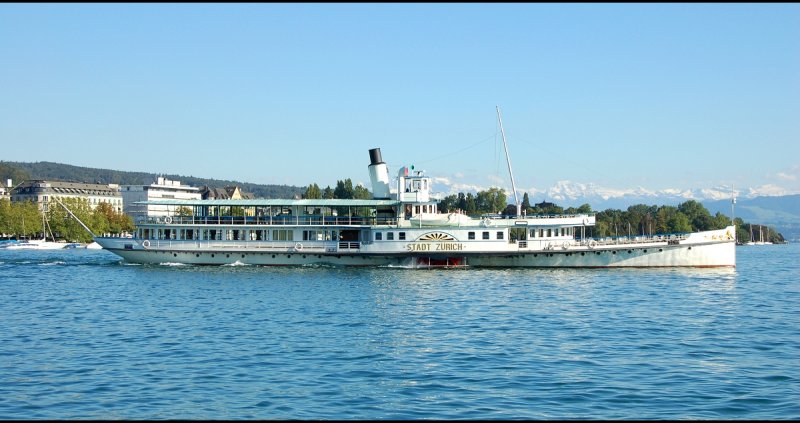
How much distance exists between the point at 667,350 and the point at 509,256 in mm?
37283

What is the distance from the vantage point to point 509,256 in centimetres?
6862

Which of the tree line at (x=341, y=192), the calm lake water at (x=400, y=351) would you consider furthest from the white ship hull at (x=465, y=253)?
the tree line at (x=341, y=192)

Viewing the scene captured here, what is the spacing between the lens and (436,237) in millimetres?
69875

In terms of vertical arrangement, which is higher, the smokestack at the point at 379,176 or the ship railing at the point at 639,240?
the smokestack at the point at 379,176

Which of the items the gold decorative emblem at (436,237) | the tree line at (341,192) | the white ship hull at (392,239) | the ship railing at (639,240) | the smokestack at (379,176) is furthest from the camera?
the tree line at (341,192)

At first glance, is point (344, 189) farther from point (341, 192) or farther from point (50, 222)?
point (50, 222)

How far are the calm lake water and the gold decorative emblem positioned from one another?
12798 millimetres

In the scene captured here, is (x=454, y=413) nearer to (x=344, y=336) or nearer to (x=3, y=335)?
(x=344, y=336)

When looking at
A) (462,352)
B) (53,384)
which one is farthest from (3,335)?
(462,352)

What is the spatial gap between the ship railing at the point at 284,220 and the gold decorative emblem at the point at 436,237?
3194 mm

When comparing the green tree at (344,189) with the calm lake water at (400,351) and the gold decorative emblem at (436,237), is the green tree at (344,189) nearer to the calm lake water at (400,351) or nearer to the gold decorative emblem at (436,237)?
the gold decorative emblem at (436,237)

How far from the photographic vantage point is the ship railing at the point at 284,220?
72500mm

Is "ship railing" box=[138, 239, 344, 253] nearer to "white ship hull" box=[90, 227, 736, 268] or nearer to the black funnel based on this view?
"white ship hull" box=[90, 227, 736, 268]

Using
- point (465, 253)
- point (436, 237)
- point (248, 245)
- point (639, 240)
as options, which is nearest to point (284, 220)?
point (248, 245)
